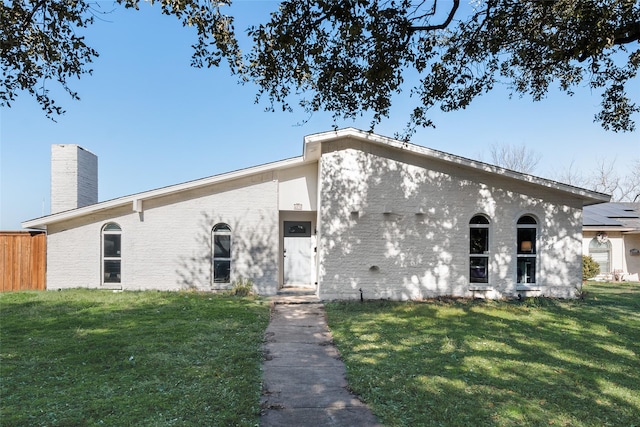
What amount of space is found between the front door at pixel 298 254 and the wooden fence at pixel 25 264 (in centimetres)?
792

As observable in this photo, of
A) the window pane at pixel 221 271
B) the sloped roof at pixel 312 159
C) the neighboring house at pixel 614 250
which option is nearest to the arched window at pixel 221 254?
the window pane at pixel 221 271

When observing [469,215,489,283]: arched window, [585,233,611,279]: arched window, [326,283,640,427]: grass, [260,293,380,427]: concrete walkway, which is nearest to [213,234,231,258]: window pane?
[326,283,640,427]: grass

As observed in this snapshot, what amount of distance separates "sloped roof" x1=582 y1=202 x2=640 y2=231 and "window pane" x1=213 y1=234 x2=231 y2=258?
16750mm

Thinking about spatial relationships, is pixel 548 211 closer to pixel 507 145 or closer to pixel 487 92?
pixel 487 92

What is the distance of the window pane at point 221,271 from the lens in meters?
12.5

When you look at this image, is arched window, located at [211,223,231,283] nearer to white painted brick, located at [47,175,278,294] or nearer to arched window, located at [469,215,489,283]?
white painted brick, located at [47,175,278,294]

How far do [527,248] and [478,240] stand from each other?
5.36 ft

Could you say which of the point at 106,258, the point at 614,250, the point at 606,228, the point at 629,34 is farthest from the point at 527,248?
the point at 106,258

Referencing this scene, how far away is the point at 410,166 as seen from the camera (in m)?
11.8

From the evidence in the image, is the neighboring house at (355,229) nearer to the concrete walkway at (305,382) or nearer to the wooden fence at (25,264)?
the wooden fence at (25,264)

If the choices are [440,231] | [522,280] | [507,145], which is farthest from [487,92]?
[507,145]

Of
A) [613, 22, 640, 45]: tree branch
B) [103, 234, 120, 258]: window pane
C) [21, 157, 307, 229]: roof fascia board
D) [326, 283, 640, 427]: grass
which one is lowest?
[326, 283, 640, 427]: grass

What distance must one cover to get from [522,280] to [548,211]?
2.36m

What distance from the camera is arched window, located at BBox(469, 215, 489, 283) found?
39.6 feet
